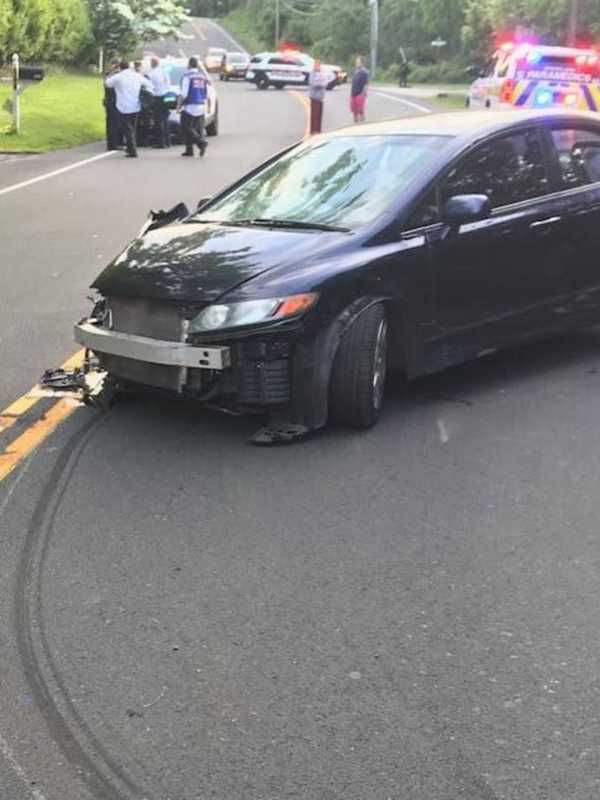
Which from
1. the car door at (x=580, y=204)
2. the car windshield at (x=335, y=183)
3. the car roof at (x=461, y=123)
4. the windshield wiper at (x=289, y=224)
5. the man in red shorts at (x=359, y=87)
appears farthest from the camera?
the man in red shorts at (x=359, y=87)

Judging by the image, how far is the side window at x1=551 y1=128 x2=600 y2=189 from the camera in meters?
6.92

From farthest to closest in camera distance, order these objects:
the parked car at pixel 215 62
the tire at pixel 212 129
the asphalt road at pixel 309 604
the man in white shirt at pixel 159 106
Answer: the parked car at pixel 215 62
the tire at pixel 212 129
the man in white shirt at pixel 159 106
the asphalt road at pixel 309 604

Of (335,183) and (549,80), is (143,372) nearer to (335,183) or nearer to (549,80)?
A: (335,183)

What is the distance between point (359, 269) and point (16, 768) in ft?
10.7

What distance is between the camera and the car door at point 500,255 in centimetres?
605

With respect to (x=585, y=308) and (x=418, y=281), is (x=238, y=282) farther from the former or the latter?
(x=585, y=308)

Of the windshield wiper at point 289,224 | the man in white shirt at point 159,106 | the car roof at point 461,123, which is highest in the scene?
the car roof at point 461,123

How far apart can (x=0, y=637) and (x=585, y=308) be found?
15.3 feet

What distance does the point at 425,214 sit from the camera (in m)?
5.99

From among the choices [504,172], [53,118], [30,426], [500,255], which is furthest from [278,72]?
[30,426]

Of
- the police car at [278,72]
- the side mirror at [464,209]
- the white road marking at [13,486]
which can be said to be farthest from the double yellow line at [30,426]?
the police car at [278,72]

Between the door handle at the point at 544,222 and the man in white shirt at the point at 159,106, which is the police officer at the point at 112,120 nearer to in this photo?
the man in white shirt at the point at 159,106

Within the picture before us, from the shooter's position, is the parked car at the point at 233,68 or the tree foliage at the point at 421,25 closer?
the tree foliage at the point at 421,25

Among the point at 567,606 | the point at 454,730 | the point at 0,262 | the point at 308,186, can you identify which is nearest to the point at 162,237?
the point at 308,186
